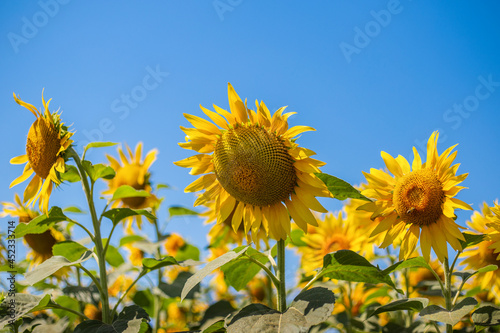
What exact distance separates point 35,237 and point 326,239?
8.09ft

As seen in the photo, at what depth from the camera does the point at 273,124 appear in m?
2.49

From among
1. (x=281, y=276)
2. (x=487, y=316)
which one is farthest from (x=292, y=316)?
(x=487, y=316)

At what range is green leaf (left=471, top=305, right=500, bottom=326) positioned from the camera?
7.86 feet

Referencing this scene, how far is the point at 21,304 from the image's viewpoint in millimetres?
2727

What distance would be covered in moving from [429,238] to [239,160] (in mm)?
1141

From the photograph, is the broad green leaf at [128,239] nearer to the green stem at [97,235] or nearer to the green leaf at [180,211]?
the green leaf at [180,211]

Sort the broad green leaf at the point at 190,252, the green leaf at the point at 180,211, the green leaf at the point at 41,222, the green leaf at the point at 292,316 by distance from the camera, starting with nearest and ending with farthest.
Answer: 1. the green leaf at the point at 292,316
2. the green leaf at the point at 41,222
3. the green leaf at the point at 180,211
4. the broad green leaf at the point at 190,252


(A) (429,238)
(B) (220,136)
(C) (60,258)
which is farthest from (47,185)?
(A) (429,238)

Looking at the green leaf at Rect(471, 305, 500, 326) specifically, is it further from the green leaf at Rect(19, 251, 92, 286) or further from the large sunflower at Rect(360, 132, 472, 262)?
the green leaf at Rect(19, 251, 92, 286)

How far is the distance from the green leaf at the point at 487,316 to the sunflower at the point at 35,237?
321cm

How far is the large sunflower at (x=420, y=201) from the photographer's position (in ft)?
8.71

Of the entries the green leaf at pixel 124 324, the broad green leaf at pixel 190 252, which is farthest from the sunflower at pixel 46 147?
the broad green leaf at pixel 190 252

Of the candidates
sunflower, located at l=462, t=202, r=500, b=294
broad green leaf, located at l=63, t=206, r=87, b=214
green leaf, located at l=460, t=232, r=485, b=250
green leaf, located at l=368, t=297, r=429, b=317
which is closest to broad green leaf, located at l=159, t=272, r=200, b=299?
broad green leaf, located at l=63, t=206, r=87, b=214

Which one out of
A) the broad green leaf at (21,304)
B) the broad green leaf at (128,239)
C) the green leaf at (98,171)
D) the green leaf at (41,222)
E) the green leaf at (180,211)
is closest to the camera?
the broad green leaf at (21,304)
